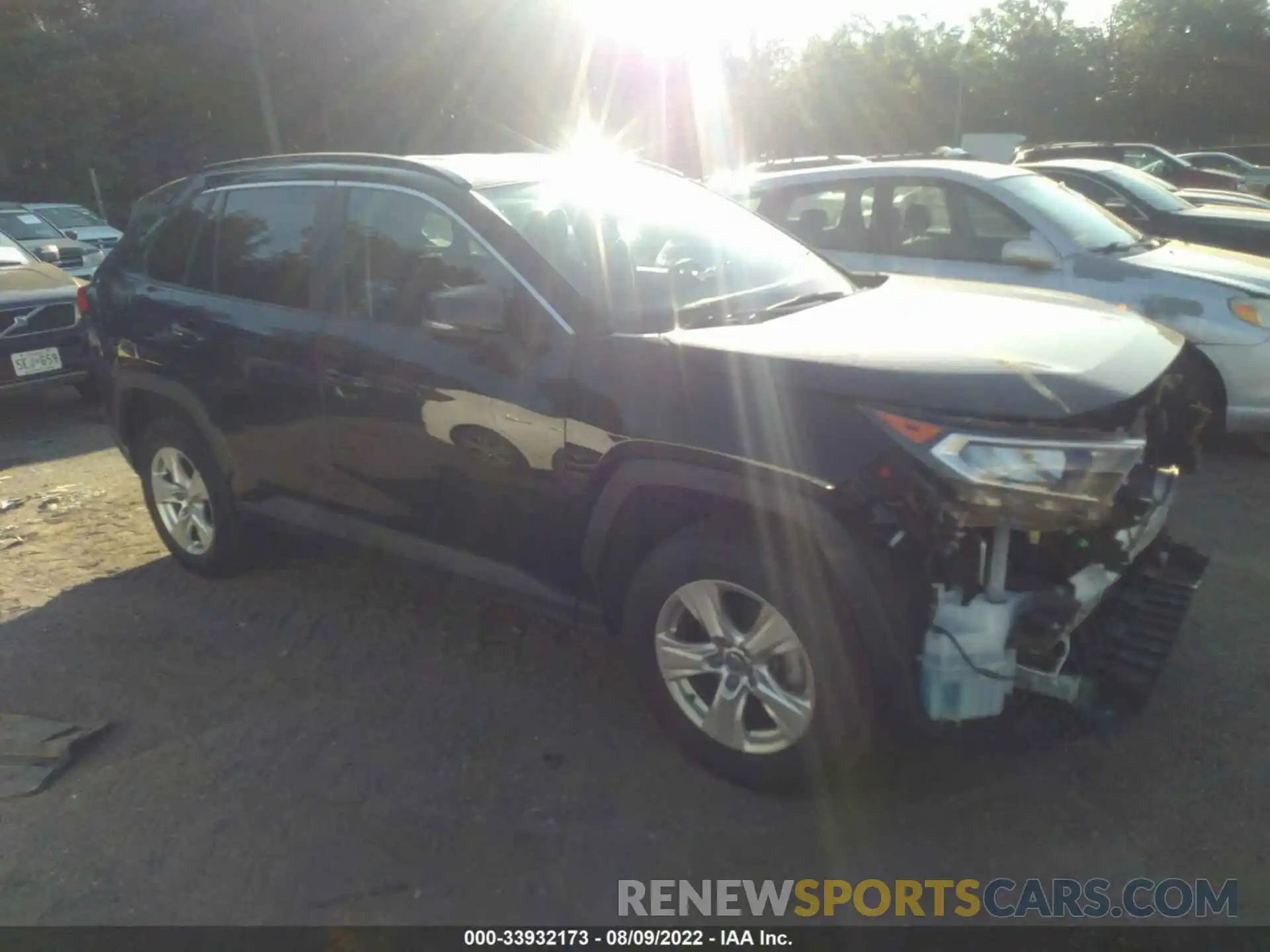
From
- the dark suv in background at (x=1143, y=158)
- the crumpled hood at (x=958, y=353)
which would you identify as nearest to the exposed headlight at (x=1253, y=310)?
the crumpled hood at (x=958, y=353)

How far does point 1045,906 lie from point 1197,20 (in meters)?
53.8

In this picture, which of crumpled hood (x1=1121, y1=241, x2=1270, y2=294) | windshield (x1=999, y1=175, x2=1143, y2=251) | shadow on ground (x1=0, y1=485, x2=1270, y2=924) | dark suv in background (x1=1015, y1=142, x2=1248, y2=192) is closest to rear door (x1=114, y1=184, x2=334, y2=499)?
shadow on ground (x1=0, y1=485, x2=1270, y2=924)

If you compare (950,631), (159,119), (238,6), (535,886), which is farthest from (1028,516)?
(159,119)

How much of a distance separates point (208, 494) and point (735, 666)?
2.85 m

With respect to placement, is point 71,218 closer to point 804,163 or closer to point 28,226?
point 28,226

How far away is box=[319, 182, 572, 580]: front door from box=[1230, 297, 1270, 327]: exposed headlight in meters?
4.39

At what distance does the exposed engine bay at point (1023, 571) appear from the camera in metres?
2.69

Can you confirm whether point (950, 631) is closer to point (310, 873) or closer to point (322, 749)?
point (310, 873)

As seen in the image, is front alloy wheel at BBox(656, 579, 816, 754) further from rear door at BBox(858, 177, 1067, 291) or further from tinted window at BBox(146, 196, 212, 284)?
rear door at BBox(858, 177, 1067, 291)

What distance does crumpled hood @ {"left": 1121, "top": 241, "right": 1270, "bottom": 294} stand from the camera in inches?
240

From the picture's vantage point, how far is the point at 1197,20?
4666 centimetres

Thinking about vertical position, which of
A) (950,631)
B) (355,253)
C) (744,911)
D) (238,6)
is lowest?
(744,911)

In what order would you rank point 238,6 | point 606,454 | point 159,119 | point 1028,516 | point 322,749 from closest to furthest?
point 1028,516, point 606,454, point 322,749, point 238,6, point 159,119

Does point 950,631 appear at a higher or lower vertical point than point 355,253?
lower
